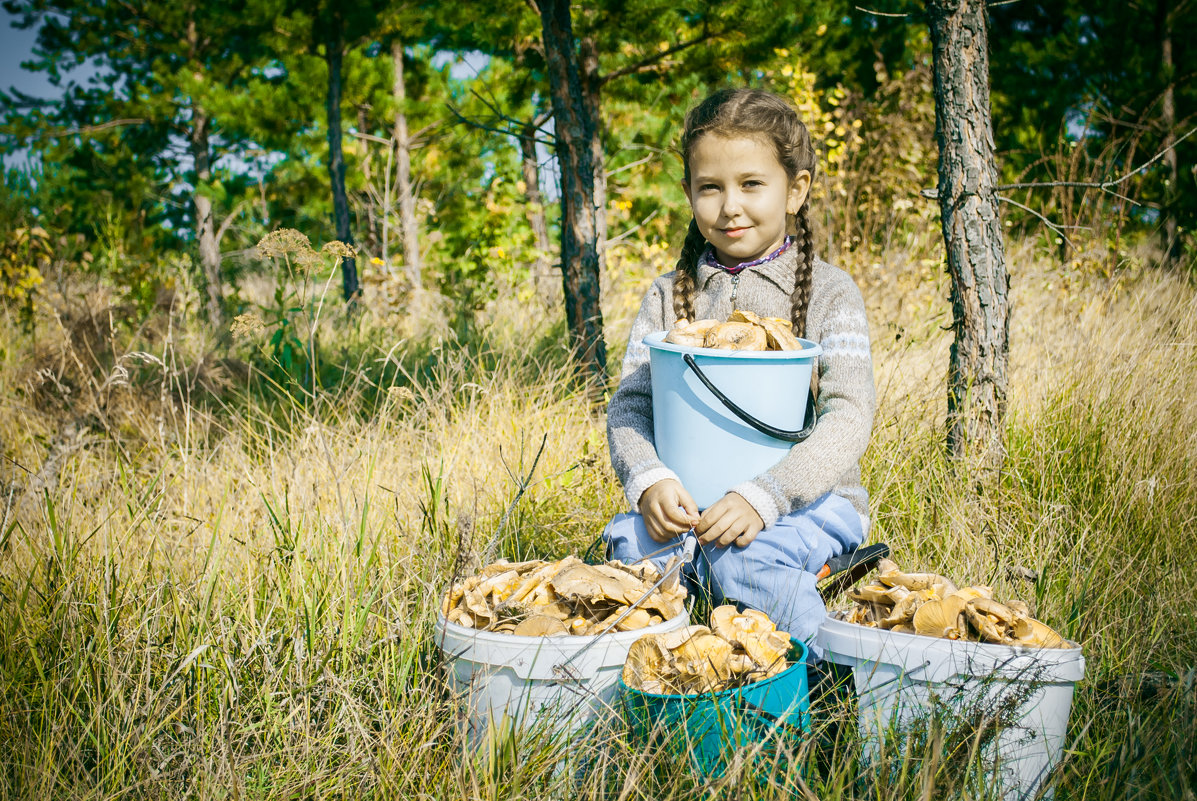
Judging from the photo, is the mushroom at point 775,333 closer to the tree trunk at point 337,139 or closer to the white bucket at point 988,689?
the white bucket at point 988,689

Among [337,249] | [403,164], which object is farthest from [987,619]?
[403,164]

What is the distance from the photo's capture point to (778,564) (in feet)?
5.37

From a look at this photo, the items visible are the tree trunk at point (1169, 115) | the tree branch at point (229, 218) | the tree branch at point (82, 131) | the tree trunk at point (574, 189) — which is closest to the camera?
the tree trunk at point (574, 189)

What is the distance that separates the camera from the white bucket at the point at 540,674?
1296 mm

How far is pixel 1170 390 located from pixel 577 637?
2429 millimetres

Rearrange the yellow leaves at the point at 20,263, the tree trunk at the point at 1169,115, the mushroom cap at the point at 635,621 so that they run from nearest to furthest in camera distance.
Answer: the mushroom cap at the point at 635,621, the yellow leaves at the point at 20,263, the tree trunk at the point at 1169,115

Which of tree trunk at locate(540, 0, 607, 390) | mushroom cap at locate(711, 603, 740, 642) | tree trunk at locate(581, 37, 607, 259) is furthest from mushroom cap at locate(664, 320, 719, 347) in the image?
tree trunk at locate(581, 37, 607, 259)

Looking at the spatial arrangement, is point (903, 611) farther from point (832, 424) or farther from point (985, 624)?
point (832, 424)

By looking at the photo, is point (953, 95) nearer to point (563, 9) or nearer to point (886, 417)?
point (886, 417)

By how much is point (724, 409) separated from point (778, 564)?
0.35 metres

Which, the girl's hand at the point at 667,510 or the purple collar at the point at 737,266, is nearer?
the girl's hand at the point at 667,510

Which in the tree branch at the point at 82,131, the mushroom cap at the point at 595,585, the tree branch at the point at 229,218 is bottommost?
the mushroom cap at the point at 595,585

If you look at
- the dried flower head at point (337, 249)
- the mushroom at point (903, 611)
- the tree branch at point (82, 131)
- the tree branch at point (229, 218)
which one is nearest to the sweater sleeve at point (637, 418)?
the mushroom at point (903, 611)

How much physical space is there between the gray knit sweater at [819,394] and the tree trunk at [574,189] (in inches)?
49.9
